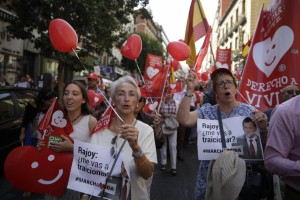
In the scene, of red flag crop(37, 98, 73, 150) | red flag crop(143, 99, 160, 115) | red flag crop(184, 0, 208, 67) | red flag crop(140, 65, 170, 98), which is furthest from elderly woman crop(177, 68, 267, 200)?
red flag crop(143, 99, 160, 115)

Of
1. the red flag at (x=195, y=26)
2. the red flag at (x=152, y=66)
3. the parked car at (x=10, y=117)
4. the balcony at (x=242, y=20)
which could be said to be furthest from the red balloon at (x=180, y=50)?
the balcony at (x=242, y=20)

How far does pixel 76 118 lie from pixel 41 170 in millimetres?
608

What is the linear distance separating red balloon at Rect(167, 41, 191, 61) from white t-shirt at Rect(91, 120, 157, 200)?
5.40ft

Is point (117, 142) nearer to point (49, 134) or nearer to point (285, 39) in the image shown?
point (49, 134)

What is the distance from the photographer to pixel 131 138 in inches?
86.0

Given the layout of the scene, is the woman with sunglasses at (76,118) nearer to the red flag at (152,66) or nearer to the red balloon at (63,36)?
the red balloon at (63,36)

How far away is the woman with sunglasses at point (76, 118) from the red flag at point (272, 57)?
148cm

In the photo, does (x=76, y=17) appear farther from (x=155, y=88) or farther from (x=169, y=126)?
(x=169, y=126)

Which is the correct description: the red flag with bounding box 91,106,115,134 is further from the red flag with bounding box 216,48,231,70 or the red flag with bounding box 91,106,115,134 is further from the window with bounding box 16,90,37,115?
the red flag with bounding box 216,48,231,70

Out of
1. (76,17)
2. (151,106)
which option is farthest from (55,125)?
(76,17)

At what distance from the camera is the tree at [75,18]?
11114 millimetres

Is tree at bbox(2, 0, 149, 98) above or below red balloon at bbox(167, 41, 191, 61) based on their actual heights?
above

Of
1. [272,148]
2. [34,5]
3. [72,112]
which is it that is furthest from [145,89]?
[34,5]

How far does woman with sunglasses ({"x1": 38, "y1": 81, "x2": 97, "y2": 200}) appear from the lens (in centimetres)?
275
